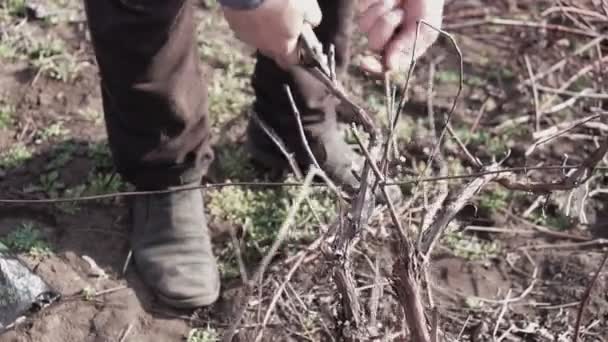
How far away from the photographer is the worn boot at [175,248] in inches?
84.7

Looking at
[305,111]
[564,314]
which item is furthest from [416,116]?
[564,314]

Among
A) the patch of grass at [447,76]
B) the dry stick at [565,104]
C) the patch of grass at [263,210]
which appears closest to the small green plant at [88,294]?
the patch of grass at [263,210]

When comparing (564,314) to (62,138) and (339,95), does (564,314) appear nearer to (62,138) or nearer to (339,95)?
(339,95)

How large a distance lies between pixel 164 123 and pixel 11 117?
30.6 inches

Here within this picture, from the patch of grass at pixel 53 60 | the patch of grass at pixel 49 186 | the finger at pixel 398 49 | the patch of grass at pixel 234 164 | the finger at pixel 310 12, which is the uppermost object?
the finger at pixel 310 12

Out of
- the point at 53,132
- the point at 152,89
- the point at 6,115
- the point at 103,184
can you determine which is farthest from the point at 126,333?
the point at 6,115

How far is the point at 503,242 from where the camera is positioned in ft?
7.91

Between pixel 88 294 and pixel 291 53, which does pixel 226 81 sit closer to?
pixel 88 294

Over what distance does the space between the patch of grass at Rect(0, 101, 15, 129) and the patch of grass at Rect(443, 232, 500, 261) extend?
4.50 feet

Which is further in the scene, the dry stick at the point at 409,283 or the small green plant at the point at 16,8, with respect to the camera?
the small green plant at the point at 16,8

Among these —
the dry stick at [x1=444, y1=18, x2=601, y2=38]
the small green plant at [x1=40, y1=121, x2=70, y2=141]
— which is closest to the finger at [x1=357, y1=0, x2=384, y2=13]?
the small green plant at [x1=40, y1=121, x2=70, y2=141]

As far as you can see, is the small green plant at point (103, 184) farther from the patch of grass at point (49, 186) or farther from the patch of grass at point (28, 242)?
the patch of grass at point (28, 242)

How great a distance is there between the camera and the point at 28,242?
2.23m

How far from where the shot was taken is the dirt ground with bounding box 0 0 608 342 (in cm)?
212
